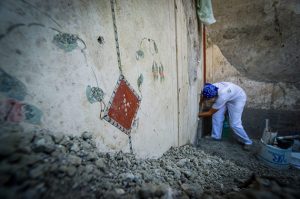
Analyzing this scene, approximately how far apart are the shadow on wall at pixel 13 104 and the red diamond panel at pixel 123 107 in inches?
15.9

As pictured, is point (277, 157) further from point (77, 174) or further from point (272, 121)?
point (77, 174)

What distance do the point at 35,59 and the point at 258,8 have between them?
3746 millimetres

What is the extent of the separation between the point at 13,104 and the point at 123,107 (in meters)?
0.60

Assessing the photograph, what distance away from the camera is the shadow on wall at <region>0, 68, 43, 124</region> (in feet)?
2.30

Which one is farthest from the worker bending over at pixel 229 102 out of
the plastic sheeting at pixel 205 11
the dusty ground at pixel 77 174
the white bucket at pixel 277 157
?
the dusty ground at pixel 77 174

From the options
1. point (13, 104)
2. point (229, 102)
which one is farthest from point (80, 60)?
point (229, 102)

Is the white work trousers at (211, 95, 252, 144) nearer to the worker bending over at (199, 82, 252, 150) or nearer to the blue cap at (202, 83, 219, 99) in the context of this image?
the worker bending over at (199, 82, 252, 150)

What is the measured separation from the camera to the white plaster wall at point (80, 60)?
74 centimetres

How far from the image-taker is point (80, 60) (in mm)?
936

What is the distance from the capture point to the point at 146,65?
4.83ft

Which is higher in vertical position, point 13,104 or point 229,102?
point 13,104

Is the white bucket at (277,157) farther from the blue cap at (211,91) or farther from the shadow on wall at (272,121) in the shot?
the blue cap at (211,91)

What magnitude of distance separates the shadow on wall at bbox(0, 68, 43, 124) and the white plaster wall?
0.06 feet

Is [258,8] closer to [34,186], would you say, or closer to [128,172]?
[128,172]
